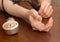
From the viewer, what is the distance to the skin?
33.5 inches

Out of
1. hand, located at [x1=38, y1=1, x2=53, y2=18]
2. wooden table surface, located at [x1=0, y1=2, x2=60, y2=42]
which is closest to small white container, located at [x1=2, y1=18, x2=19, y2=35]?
wooden table surface, located at [x1=0, y1=2, x2=60, y2=42]

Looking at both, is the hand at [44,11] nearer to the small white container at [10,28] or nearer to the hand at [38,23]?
the hand at [38,23]

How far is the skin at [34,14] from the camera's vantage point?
2.79 ft

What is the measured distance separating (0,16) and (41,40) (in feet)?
1.07

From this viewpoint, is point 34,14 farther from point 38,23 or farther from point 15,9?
point 15,9

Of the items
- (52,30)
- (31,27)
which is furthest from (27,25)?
(52,30)

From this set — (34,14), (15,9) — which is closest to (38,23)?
(34,14)

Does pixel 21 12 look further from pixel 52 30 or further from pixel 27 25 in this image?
pixel 52 30

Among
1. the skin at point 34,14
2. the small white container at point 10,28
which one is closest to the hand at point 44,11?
the skin at point 34,14

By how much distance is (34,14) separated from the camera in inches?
33.8

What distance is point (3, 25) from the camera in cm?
87

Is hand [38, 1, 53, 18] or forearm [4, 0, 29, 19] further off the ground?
hand [38, 1, 53, 18]

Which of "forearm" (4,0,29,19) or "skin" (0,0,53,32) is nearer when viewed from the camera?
"skin" (0,0,53,32)

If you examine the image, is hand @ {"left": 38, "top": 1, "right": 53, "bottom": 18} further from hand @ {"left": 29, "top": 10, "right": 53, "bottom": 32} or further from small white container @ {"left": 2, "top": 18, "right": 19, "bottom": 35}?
small white container @ {"left": 2, "top": 18, "right": 19, "bottom": 35}
